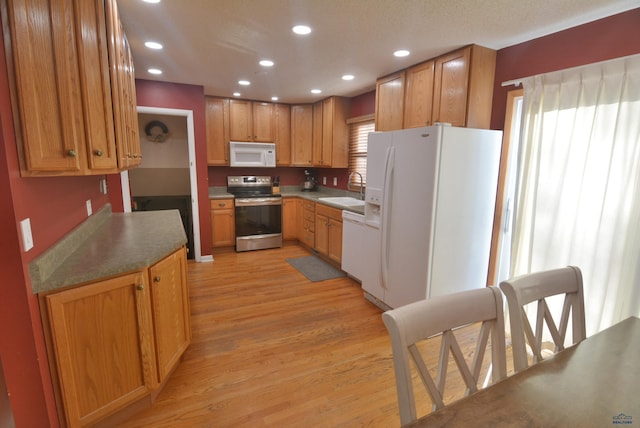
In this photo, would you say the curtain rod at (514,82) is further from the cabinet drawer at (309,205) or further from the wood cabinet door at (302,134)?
the wood cabinet door at (302,134)

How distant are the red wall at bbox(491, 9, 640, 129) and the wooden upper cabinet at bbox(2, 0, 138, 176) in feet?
9.51

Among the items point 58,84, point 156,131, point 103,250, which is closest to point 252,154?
point 156,131

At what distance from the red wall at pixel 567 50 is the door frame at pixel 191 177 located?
360cm

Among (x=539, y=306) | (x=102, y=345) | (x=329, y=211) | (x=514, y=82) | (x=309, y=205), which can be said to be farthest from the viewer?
(x=309, y=205)

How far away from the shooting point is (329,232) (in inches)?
168

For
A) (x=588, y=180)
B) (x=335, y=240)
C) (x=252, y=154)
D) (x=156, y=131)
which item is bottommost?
(x=335, y=240)

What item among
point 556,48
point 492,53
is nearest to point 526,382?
point 556,48

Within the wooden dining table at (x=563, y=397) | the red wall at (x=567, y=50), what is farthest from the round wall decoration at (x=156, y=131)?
the wooden dining table at (x=563, y=397)

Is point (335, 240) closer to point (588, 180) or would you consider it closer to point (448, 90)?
point (448, 90)

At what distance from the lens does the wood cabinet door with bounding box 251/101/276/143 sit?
5.02m

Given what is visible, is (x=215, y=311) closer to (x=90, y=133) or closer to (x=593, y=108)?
(x=90, y=133)

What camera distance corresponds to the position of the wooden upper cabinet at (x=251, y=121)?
4.86 m

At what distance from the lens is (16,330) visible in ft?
4.13

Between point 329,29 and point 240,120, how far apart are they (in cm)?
296
